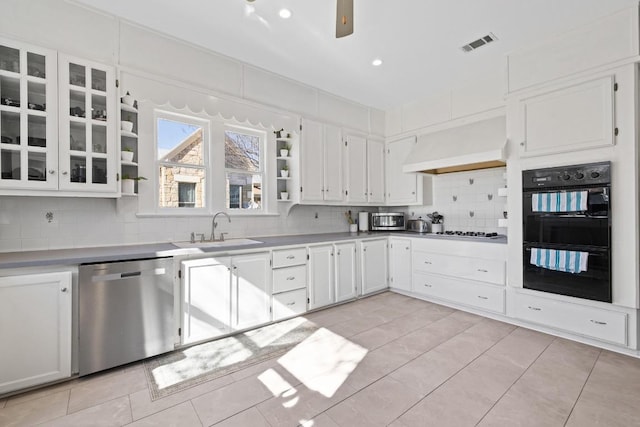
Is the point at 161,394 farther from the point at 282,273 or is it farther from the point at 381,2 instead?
the point at 381,2

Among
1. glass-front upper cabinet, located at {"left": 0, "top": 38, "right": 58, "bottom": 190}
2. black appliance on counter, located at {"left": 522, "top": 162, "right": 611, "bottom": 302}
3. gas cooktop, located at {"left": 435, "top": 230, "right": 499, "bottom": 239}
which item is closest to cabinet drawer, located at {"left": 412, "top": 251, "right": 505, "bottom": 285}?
black appliance on counter, located at {"left": 522, "top": 162, "right": 611, "bottom": 302}

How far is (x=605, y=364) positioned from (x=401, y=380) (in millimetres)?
1706

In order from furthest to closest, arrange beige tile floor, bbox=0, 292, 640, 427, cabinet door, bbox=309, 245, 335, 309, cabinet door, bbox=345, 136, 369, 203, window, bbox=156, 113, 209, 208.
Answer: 1. cabinet door, bbox=345, 136, 369, 203
2. cabinet door, bbox=309, 245, 335, 309
3. window, bbox=156, 113, 209, 208
4. beige tile floor, bbox=0, 292, 640, 427

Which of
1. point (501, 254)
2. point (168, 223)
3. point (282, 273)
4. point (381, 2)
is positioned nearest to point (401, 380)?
point (282, 273)

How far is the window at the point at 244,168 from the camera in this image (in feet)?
11.6

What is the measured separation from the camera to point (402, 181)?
15.2 ft

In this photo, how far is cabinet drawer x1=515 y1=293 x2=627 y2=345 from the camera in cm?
253

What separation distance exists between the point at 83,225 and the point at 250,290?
1.59 m

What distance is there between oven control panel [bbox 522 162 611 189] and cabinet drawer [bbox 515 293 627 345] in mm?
1132

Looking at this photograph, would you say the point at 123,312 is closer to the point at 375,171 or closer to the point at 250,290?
the point at 250,290

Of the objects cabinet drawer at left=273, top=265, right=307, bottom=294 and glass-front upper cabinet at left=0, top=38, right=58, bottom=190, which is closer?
glass-front upper cabinet at left=0, top=38, right=58, bottom=190

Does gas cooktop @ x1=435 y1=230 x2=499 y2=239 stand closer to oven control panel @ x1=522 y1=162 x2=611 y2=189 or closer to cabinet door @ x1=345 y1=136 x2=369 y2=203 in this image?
oven control panel @ x1=522 y1=162 x2=611 y2=189

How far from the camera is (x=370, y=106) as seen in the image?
468 centimetres

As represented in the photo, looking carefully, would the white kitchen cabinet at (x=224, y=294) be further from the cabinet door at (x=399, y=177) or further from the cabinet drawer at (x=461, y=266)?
the cabinet door at (x=399, y=177)
